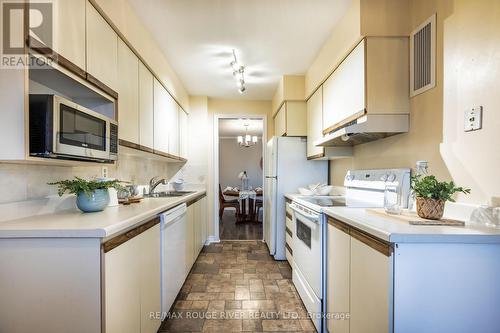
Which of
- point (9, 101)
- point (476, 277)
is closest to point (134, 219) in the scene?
point (9, 101)

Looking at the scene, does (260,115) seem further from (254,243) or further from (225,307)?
(225,307)

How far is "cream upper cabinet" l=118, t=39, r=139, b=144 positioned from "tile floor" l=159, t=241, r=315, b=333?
1488 millimetres

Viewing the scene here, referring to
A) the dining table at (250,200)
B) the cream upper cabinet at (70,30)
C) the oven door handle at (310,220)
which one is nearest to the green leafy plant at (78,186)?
the cream upper cabinet at (70,30)

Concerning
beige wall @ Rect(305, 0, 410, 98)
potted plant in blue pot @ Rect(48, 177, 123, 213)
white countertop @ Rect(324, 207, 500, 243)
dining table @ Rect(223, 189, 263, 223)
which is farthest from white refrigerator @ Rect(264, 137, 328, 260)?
dining table @ Rect(223, 189, 263, 223)

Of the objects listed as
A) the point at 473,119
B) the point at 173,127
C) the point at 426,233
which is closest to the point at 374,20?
the point at 473,119

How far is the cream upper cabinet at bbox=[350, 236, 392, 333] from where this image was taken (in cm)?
109

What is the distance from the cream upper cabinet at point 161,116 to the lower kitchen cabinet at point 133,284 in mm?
1170

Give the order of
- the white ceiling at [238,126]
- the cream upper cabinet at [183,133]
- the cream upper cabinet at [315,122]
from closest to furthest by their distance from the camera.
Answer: the cream upper cabinet at [315,122]
the cream upper cabinet at [183,133]
the white ceiling at [238,126]

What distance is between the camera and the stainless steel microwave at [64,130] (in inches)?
43.6

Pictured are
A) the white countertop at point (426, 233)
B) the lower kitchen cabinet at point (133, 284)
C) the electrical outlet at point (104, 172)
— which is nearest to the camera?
the white countertop at point (426, 233)

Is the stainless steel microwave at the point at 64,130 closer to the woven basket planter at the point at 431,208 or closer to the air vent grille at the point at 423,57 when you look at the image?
the woven basket planter at the point at 431,208

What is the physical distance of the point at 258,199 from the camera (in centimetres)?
609

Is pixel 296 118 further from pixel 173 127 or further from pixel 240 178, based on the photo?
pixel 240 178

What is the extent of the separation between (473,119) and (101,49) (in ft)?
6.94
